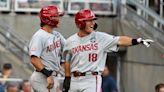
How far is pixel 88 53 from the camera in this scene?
9180 millimetres

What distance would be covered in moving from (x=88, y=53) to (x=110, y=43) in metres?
0.33

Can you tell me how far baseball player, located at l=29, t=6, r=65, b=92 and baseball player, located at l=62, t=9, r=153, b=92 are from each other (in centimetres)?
22

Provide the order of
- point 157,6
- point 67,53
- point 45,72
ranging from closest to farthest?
point 45,72 < point 67,53 < point 157,6

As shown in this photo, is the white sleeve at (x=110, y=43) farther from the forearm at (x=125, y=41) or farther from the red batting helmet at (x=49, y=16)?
the red batting helmet at (x=49, y=16)

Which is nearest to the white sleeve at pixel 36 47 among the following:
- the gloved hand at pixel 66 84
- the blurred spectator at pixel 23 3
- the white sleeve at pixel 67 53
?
the white sleeve at pixel 67 53

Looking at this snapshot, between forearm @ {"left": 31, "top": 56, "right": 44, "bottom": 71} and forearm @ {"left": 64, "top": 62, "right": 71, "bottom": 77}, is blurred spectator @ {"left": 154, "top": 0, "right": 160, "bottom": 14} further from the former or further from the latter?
forearm @ {"left": 31, "top": 56, "right": 44, "bottom": 71}

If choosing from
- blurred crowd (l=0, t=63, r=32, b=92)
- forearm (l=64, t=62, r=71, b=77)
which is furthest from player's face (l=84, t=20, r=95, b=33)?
blurred crowd (l=0, t=63, r=32, b=92)

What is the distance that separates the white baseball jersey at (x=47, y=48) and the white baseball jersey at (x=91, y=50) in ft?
0.73

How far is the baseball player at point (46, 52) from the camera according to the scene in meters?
9.14

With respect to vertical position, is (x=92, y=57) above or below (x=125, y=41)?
below

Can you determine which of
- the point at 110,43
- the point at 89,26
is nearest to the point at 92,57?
the point at 110,43

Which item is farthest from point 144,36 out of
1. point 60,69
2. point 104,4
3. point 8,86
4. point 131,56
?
point 60,69

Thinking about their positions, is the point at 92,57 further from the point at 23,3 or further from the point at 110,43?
the point at 23,3

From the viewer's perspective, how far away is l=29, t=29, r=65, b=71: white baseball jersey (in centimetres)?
914
